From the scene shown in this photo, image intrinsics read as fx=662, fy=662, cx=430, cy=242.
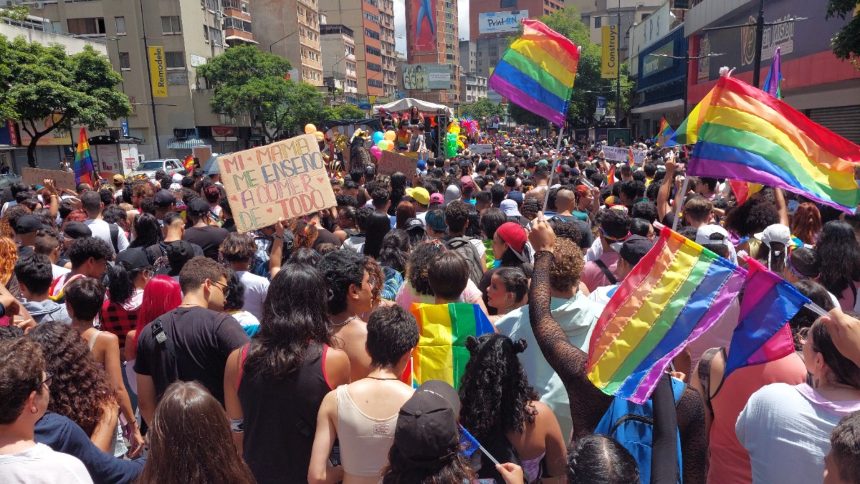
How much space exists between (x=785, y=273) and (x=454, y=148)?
18.8m

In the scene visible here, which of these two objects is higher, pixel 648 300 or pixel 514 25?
pixel 514 25

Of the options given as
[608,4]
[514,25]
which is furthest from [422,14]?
[608,4]

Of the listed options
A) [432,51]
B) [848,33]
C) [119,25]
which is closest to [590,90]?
[119,25]

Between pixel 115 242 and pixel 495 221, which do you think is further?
pixel 115 242

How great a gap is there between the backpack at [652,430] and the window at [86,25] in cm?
5793

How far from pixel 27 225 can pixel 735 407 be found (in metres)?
6.14

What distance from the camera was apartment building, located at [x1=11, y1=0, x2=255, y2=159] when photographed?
5069 cm

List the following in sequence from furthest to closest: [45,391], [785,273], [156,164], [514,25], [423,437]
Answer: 1. [514,25]
2. [156,164]
3. [785,273]
4. [45,391]
5. [423,437]

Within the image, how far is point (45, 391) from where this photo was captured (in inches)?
92.4

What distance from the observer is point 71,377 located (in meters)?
2.92

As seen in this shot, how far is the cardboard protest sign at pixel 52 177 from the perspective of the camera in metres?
12.3

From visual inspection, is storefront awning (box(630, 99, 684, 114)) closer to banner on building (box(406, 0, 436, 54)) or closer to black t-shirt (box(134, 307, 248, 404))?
black t-shirt (box(134, 307, 248, 404))

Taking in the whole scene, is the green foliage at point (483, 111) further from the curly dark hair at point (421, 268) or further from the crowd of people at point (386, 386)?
the crowd of people at point (386, 386)

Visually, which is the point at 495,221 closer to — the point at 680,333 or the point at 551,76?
the point at 551,76
